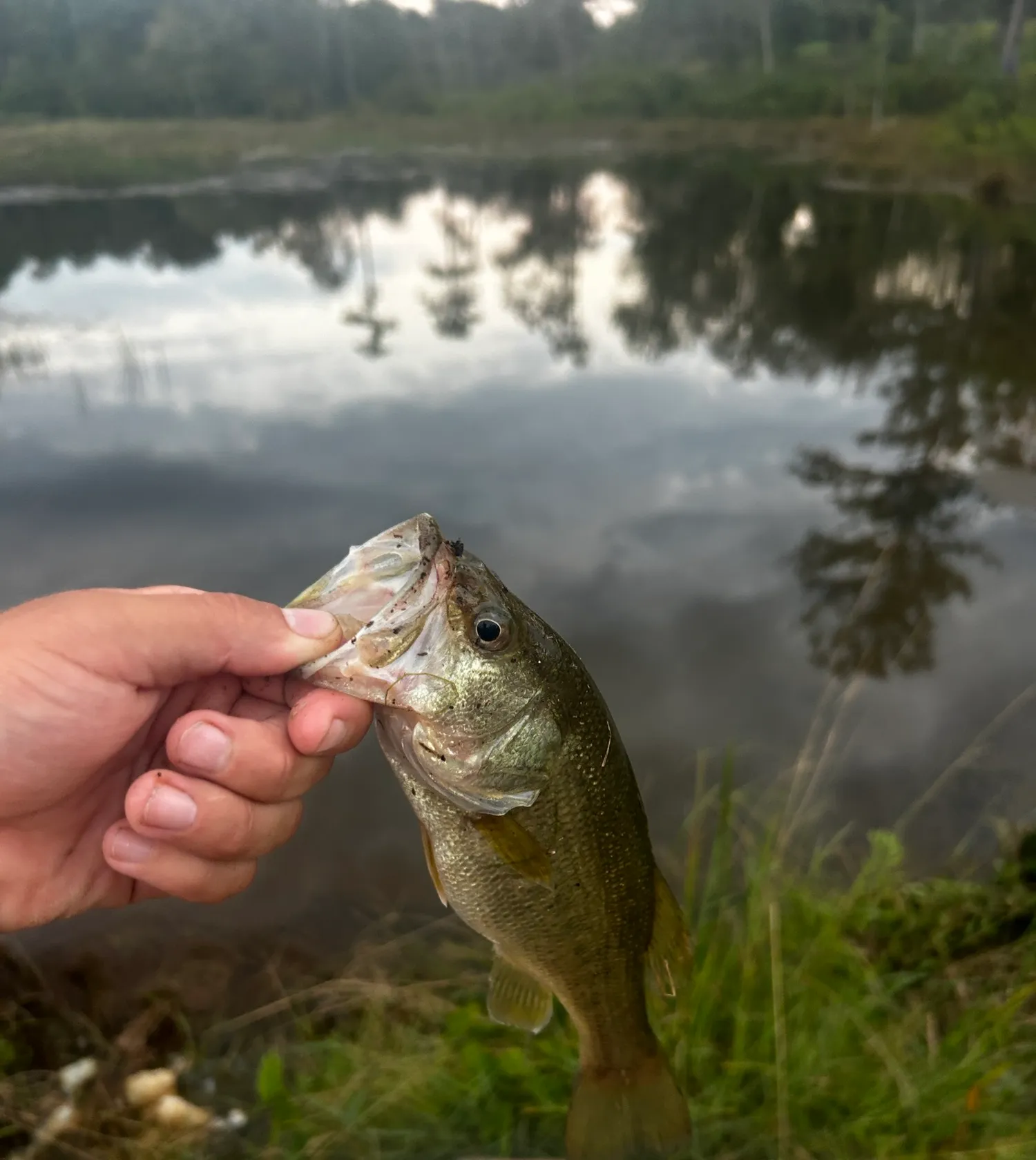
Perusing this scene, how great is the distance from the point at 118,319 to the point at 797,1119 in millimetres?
13775

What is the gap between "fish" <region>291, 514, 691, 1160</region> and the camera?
160cm

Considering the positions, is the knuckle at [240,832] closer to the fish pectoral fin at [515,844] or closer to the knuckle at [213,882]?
the knuckle at [213,882]

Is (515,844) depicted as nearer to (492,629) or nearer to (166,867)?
(492,629)

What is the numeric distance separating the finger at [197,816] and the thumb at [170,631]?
0.28 meters

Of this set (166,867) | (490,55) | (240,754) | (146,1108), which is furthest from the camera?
(490,55)

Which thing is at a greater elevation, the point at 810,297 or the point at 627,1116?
the point at 627,1116

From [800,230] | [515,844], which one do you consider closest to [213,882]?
[515,844]

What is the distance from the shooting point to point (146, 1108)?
9.78ft

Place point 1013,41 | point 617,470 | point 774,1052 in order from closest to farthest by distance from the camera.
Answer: point 774,1052 → point 617,470 → point 1013,41

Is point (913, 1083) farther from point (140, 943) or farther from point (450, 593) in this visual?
point (140, 943)

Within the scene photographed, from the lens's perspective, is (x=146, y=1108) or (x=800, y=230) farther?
(x=800, y=230)

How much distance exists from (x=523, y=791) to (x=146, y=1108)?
2521mm

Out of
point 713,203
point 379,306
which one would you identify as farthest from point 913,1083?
point 713,203

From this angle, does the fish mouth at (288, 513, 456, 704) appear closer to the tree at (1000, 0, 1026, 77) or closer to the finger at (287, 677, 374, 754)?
the finger at (287, 677, 374, 754)
